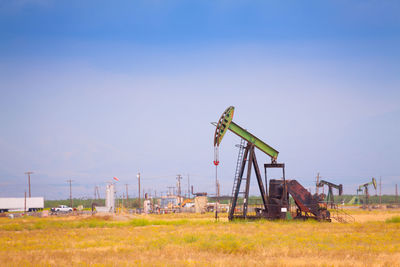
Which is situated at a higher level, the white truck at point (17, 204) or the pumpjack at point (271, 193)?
the pumpjack at point (271, 193)

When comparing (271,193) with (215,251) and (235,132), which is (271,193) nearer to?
(235,132)

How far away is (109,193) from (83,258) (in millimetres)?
33532

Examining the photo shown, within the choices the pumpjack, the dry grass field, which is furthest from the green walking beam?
the dry grass field

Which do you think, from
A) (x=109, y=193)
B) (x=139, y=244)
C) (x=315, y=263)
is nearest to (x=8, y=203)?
(x=109, y=193)

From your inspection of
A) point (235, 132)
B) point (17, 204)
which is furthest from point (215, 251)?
point (17, 204)

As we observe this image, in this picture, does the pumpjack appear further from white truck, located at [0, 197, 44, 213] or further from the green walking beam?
white truck, located at [0, 197, 44, 213]

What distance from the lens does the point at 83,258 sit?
10.8 m

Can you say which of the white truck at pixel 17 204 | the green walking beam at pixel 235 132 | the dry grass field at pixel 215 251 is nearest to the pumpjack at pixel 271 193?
the green walking beam at pixel 235 132

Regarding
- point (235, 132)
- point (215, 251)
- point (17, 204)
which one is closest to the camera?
point (215, 251)

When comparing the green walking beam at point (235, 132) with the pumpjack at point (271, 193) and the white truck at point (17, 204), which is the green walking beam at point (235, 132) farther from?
the white truck at point (17, 204)

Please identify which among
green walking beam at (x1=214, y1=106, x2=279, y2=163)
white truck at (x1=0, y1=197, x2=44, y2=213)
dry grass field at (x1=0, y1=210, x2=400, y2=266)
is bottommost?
white truck at (x1=0, y1=197, x2=44, y2=213)

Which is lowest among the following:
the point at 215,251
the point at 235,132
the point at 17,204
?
the point at 17,204

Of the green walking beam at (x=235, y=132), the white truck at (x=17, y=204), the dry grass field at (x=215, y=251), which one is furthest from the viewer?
the white truck at (x=17, y=204)

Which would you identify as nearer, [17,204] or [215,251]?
[215,251]
